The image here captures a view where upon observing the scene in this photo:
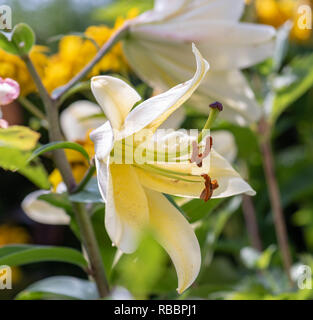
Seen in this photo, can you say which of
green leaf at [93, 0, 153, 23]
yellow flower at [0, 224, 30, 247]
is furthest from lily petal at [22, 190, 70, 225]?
yellow flower at [0, 224, 30, 247]

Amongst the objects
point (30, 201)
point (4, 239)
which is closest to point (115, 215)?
point (30, 201)

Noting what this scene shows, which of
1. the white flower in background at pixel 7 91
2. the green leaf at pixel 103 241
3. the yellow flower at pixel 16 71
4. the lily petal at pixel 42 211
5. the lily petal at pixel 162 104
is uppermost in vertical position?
the yellow flower at pixel 16 71

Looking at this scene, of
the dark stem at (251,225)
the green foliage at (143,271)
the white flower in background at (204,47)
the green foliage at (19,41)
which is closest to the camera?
the green foliage at (143,271)

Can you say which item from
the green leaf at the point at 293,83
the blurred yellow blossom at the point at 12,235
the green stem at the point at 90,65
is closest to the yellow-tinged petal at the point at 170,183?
the green stem at the point at 90,65

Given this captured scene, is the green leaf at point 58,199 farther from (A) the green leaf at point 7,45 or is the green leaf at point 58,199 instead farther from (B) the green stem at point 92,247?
(A) the green leaf at point 7,45

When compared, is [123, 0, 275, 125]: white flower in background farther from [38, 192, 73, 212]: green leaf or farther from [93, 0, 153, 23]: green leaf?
[93, 0, 153, 23]: green leaf

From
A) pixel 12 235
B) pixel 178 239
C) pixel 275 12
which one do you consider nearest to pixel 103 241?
pixel 178 239
